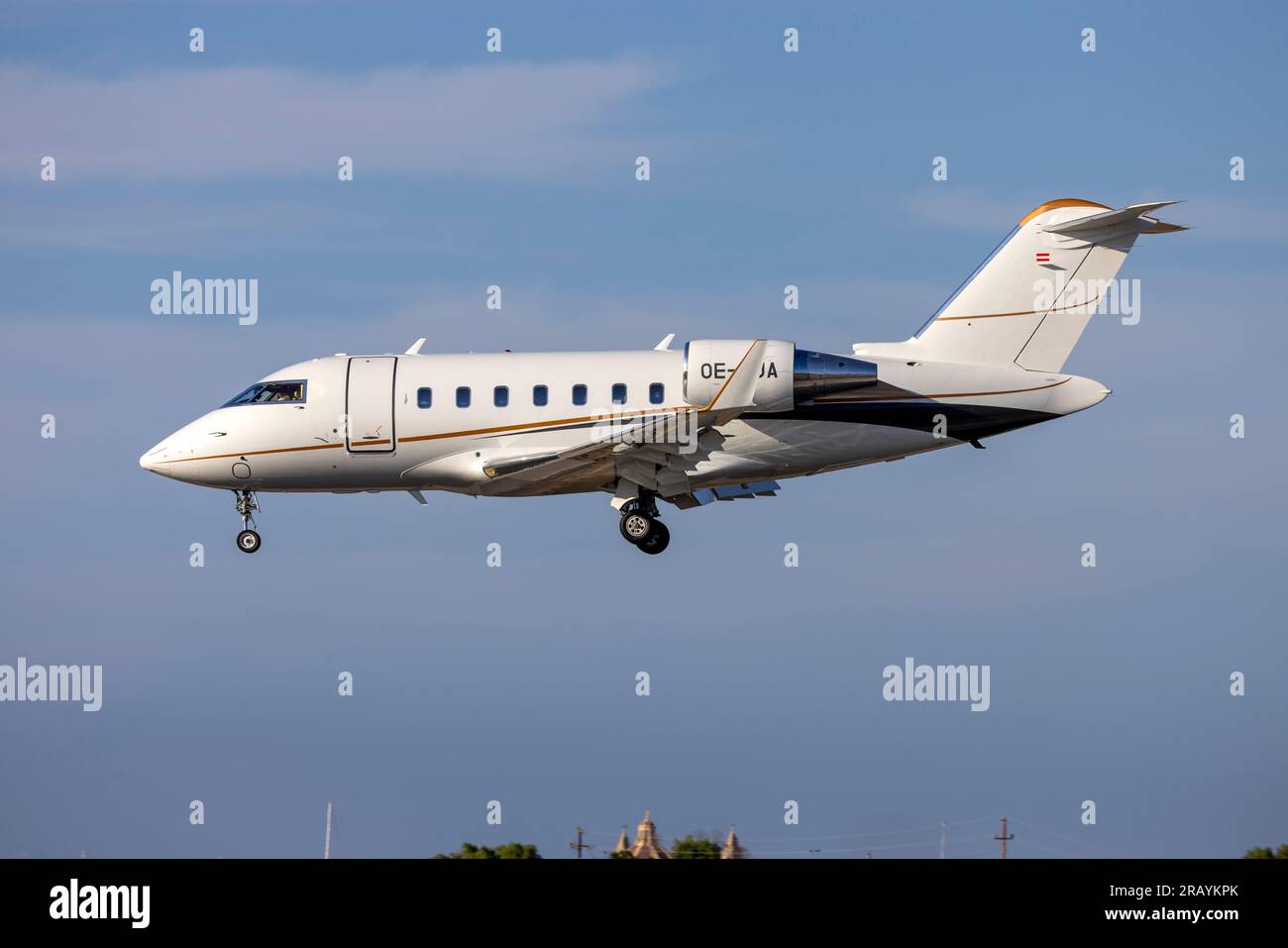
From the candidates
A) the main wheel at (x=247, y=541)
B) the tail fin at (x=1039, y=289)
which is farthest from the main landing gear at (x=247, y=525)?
the tail fin at (x=1039, y=289)

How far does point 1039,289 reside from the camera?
34844 millimetres

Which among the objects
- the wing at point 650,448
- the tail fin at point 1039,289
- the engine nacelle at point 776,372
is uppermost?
the tail fin at point 1039,289

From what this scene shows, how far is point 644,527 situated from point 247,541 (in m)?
8.09

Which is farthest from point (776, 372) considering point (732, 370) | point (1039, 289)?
point (1039, 289)

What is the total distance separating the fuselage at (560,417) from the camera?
3344cm

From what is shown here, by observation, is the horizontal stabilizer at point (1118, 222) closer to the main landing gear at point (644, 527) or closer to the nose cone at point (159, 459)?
the main landing gear at point (644, 527)

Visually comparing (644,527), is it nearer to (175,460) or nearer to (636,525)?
(636,525)

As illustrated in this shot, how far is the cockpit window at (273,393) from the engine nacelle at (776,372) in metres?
7.76

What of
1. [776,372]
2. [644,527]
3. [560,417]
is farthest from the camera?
[644,527]

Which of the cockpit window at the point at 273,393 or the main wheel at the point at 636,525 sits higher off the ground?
the cockpit window at the point at 273,393

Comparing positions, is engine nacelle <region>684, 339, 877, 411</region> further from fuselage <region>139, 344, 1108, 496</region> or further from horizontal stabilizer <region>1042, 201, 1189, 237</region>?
horizontal stabilizer <region>1042, 201, 1189, 237</region>

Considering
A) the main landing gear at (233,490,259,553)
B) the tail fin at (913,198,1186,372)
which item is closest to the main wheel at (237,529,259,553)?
the main landing gear at (233,490,259,553)

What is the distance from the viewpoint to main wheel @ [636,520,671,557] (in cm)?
3478
